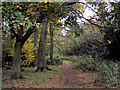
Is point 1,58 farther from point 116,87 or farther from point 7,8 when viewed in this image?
point 116,87

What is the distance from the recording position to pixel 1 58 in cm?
1582

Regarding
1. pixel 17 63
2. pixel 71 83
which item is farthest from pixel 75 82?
pixel 17 63

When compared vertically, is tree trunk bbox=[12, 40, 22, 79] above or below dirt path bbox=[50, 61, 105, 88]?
above

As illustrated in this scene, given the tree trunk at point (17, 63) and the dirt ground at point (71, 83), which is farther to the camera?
the tree trunk at point (17, 63)

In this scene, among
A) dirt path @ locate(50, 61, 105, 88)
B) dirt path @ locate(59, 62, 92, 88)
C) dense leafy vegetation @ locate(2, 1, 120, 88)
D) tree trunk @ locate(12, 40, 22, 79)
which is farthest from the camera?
tree trunk @ locate(12, 40, 22, 79)

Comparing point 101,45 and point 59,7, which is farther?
point 101,45

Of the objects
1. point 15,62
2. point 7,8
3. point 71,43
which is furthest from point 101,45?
point 71,43

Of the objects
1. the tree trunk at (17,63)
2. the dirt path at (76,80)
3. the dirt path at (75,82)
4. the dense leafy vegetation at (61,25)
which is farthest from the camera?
the tree trunk at (17,63)

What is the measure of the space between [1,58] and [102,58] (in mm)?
12486

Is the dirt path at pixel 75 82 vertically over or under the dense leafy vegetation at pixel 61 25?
under

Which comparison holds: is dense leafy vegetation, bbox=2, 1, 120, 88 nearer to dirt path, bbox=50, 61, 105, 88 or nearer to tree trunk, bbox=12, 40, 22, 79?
tree trunk, bbox=12, 40, 22, 79

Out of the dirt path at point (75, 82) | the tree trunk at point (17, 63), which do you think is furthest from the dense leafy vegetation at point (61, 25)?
the dirt path at point (75, 82)

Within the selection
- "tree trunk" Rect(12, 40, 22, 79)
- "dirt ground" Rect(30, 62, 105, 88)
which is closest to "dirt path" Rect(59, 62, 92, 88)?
"dirt ground" Rect(30, 62, 105, 88)

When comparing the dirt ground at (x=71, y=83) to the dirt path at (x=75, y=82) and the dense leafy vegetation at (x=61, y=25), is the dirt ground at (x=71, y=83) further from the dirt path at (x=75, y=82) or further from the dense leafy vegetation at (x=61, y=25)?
the dense leafy vegetation at (x=61, y=25)
